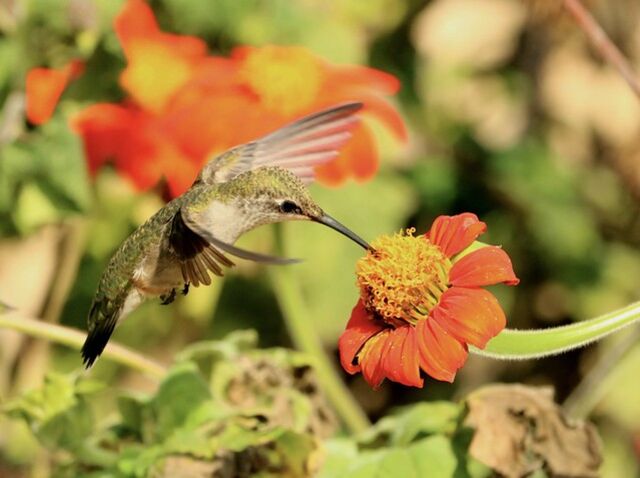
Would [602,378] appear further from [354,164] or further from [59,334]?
[59,334]

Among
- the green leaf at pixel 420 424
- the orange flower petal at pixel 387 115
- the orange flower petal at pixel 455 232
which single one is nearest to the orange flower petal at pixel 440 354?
the orange flower petal at pixel 455 232

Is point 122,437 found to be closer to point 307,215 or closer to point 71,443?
point 71,443

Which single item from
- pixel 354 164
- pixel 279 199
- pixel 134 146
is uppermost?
pixel 279 199

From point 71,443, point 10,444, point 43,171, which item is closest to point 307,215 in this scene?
point 71,443

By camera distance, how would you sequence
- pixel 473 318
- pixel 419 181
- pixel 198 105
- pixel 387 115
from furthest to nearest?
pixel 419 181, pixel 387 115, pixel 198 105, pixel 473 318

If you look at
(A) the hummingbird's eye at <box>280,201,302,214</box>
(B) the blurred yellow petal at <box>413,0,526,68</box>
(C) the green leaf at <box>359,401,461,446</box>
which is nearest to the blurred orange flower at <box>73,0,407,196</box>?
(C) the green leaf at <box>359,401,461,446</box>

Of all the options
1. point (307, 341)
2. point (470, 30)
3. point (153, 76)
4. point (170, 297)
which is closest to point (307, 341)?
point (307, 341)
